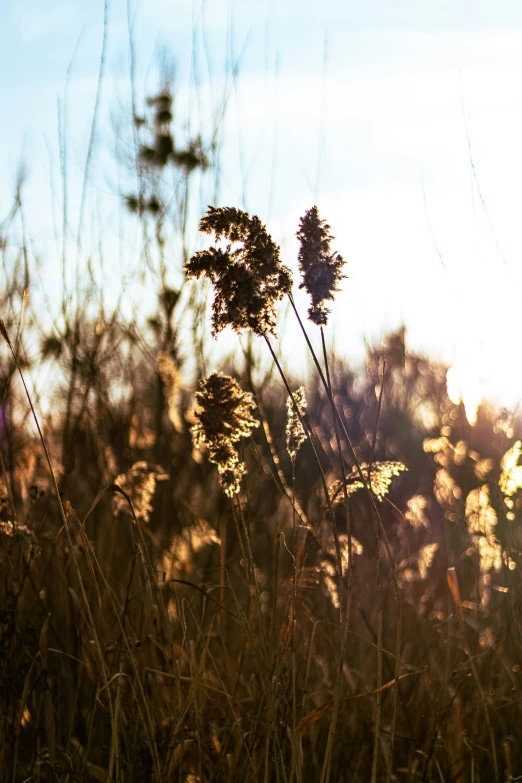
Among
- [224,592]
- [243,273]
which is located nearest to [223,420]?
[243,273]

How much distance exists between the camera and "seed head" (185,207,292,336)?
1297mm

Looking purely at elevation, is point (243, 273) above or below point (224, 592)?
above

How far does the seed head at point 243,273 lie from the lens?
1.30 metres

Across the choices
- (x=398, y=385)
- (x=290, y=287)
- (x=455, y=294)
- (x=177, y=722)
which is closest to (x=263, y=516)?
(x=455, y=294)

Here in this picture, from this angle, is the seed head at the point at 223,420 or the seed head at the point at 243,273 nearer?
the seed head at the point at 243,273

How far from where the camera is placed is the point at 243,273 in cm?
130

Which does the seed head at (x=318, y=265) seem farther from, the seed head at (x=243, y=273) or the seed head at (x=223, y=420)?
the seed head at (x=223, y=420)

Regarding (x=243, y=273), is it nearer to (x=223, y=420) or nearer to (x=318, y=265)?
(x=318, y=265)

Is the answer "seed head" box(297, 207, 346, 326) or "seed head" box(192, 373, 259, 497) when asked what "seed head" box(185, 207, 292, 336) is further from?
"seed head" box(192, 373, 259, 497)

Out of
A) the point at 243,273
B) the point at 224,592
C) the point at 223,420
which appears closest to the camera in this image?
the point at 243,273

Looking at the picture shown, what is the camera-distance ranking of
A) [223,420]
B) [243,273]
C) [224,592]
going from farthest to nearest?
1. [224,592]
2. [223,420]
3. [243,273]

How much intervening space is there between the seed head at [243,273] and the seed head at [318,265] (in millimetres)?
37

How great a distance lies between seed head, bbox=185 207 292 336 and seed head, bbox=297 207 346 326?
0.12ft

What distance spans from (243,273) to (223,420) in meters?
0.28
